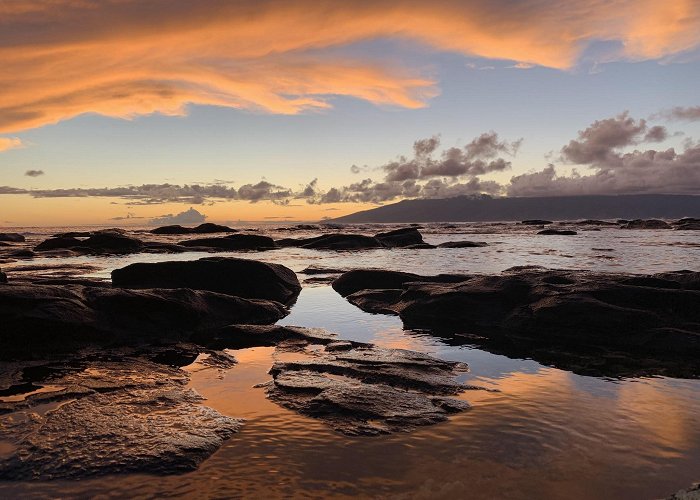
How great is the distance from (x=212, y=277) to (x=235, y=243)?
35.2 meters

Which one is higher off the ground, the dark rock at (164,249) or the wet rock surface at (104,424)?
the wet rock surface at (104,424)

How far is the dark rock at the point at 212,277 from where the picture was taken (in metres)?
18.2

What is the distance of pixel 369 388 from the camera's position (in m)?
7.98

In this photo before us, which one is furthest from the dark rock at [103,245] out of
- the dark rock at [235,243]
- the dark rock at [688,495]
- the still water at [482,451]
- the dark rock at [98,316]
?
the dark rock at [688,495]

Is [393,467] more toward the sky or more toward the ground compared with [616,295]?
more toward the ground

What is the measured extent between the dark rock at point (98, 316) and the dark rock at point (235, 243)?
38.0m

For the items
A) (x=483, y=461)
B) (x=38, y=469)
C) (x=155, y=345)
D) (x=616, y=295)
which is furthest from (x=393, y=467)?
(x=616, y=295)

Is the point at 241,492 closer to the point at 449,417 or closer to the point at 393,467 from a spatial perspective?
the point at 393,467

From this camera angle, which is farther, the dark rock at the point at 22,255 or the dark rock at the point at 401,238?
the dark rock at the point at 401,238

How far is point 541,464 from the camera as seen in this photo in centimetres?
554

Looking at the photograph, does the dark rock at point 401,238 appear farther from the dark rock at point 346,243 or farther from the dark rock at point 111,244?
the dark rock at point 111,244

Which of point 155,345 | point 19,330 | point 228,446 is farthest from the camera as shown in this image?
point 155,345

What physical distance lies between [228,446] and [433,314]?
9703 millimetres

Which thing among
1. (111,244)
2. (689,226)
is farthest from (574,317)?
(689,226)
